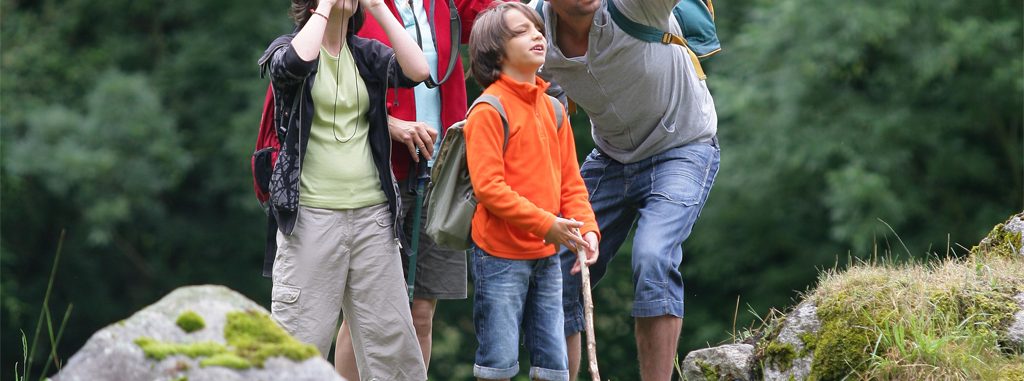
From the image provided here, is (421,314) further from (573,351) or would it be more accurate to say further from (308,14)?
(308,14)

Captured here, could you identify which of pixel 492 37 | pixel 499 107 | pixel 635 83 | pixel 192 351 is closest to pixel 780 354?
pixel 635 83

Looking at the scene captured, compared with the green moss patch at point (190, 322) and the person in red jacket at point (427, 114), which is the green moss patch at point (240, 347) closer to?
the green moss patch at point (190, 322)

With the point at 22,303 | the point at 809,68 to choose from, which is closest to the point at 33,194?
the point at 22,303

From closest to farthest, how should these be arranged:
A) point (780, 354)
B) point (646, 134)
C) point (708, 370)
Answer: point (780, 354) → point (646, 134) → point (708, 370)

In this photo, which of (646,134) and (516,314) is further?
(646,134)

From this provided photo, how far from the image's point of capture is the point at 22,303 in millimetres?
18000

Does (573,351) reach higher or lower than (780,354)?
lower

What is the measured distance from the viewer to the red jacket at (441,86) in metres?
4.45

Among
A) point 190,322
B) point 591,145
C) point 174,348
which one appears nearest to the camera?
point 174,348

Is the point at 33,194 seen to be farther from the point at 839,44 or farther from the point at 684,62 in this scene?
the point at 684,62

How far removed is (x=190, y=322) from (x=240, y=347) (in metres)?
0.14

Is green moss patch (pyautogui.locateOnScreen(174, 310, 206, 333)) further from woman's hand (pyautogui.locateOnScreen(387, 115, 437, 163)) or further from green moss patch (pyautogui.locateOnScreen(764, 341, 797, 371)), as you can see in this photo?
green moss patch (pyautogui.locateOnScreen(764, 341, 797, 371))

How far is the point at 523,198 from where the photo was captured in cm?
388

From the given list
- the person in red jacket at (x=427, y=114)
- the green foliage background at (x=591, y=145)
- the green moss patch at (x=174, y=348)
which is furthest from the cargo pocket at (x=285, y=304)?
the green foliage background at (x=591, y=145)
